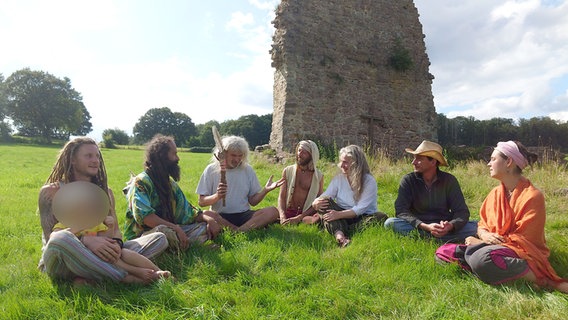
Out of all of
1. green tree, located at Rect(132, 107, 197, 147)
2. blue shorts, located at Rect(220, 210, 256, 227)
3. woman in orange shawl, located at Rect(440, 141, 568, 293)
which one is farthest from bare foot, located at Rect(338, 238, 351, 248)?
green tree, located at Rect(132, 107, 197, 147)

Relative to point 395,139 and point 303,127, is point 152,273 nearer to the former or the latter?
point 303,127

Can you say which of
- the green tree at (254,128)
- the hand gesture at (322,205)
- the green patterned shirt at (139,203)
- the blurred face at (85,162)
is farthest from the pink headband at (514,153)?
the green tree at (254,128)

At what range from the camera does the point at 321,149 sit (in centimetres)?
1164

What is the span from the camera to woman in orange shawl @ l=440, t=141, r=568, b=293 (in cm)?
299

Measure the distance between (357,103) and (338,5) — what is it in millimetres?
3575

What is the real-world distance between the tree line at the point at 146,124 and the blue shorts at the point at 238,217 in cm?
2176

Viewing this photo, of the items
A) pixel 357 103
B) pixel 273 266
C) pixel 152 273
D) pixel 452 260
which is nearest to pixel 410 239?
pixel 452 260

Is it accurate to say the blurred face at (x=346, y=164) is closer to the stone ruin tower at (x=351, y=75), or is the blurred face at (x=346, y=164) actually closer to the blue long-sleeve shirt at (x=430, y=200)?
the blue long-sleeve shirt at (x=430, y=200)

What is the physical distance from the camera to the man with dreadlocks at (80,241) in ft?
9.21

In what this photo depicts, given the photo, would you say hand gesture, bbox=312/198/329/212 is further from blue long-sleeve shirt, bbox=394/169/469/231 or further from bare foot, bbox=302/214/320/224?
blue long-sleeve shirt, bbox=394/169/469/231

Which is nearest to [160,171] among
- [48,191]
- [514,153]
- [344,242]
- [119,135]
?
[48,191]

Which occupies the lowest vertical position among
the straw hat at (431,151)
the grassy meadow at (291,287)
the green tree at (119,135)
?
the grassy meadow at (291,287)

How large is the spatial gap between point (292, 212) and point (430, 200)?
186 centimetres

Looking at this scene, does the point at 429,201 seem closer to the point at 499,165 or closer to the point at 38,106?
the point at 499,165
